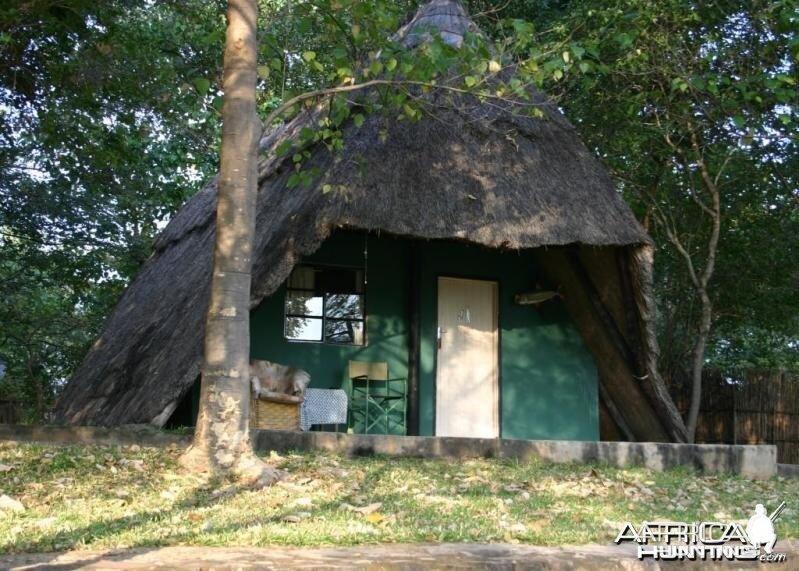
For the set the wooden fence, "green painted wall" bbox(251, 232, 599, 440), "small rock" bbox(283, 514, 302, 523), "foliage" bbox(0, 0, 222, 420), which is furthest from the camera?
the wooden fence

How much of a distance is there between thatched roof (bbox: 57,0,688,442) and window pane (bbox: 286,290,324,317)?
2.93 feet

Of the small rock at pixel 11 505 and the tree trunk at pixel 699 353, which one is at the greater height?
the tree trunk at pixel 699 353

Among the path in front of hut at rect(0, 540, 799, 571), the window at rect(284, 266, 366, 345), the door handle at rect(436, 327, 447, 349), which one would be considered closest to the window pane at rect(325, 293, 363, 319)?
the window at rect(284, 266, 366, 345)

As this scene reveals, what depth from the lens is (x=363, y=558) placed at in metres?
A: 4.04

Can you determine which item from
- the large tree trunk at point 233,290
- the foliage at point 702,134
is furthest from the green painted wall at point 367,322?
the large tree trunk at point 233,290

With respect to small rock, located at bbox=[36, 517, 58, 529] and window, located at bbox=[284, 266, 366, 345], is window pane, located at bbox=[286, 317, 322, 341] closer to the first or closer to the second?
window, located at bbox=[284, 266, 366, 345]

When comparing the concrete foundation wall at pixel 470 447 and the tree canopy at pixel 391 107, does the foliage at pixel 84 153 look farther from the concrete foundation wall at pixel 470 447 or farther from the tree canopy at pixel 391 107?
the concrete foundation wall at pixel 470 447

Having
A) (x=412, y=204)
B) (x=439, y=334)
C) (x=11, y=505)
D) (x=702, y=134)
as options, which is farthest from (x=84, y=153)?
(x=702, y=134)

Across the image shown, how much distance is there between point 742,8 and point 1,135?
9635 millimetres

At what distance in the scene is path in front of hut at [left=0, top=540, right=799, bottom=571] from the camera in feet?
12.4

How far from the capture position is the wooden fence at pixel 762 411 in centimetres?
1366

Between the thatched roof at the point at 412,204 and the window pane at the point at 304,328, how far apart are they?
1.01 meters

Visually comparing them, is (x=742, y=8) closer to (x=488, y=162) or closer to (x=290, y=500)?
(x=488, y=162)

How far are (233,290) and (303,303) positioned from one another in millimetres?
4300
